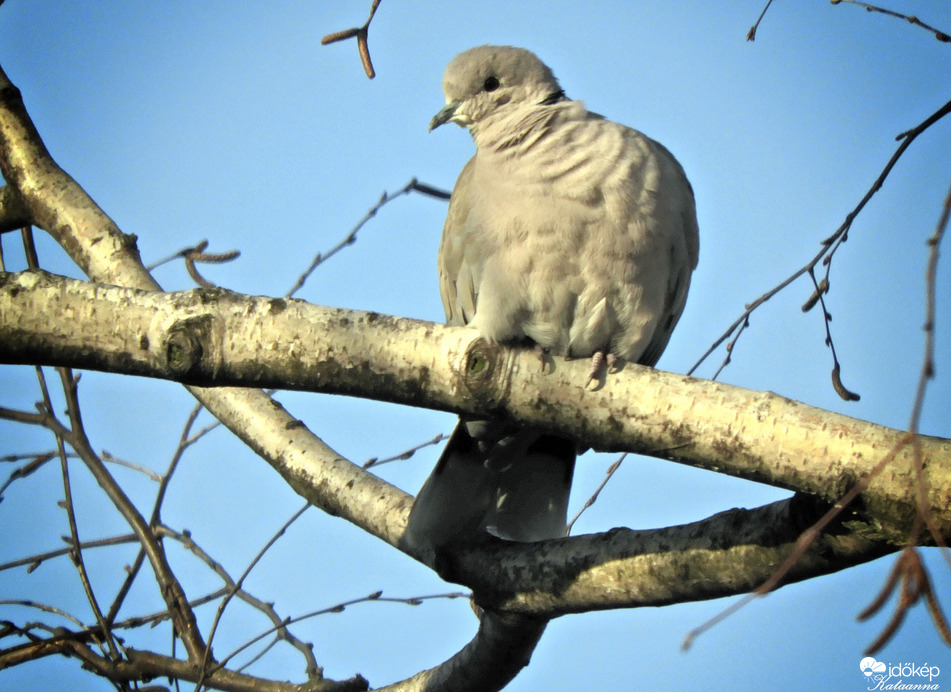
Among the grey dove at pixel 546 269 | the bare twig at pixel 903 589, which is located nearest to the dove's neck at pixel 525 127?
the grey dove at pixel 546 269

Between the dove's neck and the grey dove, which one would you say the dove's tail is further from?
the dove's neck

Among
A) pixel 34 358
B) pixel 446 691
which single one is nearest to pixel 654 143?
pixel 446 691

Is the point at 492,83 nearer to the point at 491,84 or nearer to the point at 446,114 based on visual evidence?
the point at 491,84

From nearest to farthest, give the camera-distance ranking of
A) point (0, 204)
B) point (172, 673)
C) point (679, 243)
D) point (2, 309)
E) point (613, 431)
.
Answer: point (2, 309), point (613, 431), point (172, 673), point (0, 204), point (679, 243)

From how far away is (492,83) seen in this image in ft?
9.95

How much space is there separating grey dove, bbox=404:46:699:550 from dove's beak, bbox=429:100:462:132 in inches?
17.5

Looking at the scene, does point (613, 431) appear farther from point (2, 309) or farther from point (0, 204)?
point (0, 204)

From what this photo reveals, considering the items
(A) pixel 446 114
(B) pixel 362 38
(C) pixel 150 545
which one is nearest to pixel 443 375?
(B) pixel 362 38

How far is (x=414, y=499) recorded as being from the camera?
2.29m

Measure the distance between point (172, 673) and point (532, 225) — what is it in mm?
1528

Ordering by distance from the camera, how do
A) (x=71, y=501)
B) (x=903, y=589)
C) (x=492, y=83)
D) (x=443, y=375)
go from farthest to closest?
(x=492, y=83) < (x=71, y=501) < (x=443, y=375) < (x=903, y=589)

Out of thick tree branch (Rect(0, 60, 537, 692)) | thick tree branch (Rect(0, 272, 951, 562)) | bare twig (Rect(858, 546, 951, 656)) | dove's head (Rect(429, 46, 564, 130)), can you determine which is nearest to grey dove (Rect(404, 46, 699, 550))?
thick tree branch (Rect(0, 60, 537, 692))

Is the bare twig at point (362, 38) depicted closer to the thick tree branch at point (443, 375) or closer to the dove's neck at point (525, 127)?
the thick tree branch at point (443, 375)

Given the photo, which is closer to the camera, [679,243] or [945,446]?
[945,446]
